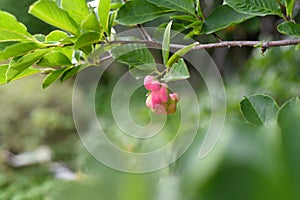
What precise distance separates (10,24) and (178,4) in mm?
191

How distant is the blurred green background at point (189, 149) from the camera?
4.5 inches

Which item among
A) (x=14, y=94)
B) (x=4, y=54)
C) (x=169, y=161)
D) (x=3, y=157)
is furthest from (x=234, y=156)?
(x=14, y=94)

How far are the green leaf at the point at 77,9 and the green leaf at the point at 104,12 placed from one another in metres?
0.02

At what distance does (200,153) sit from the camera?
0.14 m

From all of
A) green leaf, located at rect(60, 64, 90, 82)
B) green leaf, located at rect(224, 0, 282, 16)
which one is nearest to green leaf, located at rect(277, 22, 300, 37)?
green leaf, located at rect(224, 0, 282, 16)

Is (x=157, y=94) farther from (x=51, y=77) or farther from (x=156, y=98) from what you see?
(x=51, y=77)

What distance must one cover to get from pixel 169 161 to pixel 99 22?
10.6 inches

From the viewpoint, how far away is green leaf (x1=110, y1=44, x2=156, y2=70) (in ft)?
1.75

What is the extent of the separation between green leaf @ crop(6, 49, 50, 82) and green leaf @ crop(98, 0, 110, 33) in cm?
7

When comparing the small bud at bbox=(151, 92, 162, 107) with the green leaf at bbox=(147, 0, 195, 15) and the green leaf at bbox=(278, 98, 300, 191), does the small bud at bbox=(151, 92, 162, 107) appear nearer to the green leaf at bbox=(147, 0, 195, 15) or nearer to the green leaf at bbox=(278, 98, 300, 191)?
the green leaf at bbox=(147, 0, 195, 15)

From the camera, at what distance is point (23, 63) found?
1.54 feet

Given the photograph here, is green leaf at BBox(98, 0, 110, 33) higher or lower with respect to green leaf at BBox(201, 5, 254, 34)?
higher

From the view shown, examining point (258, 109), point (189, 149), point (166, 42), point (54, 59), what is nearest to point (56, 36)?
point (54, 59)

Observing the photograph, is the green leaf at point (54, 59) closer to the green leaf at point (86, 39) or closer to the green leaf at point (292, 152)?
the green leaf at point (86, 39)
